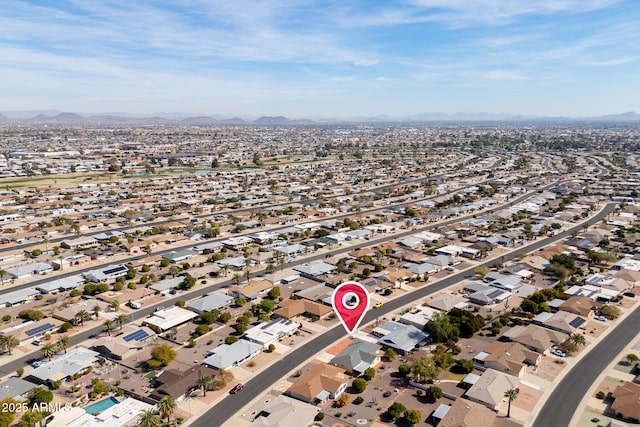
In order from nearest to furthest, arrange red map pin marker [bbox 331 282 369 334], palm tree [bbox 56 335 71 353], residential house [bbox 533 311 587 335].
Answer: red map pin marker [bbox 331 282 369 334] → palm tree [bbox 56 335 71 353] → residential house [bbox 533 311 587 335]

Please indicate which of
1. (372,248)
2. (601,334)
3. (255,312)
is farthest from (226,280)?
(601,334)

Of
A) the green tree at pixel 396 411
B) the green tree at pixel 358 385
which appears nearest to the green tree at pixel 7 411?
the green tree at pixel 358 385

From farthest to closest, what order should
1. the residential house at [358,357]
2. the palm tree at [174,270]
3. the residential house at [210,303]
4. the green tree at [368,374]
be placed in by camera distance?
1. the palm tree at [174,270]
2. the residential house at [210,303]
3. the residential house at [358,357]
4. the green tree at [368,374]

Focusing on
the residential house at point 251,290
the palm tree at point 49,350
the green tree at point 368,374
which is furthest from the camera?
the residential house at point 251,290

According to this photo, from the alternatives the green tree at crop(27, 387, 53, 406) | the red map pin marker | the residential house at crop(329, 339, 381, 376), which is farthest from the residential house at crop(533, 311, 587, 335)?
the green tree at crop(27, 387, 53, 406)

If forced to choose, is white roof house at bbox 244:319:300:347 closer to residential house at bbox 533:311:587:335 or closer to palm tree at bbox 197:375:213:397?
palm tree at bbox 197:375:213:397

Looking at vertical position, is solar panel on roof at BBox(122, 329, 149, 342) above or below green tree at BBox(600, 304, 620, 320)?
below

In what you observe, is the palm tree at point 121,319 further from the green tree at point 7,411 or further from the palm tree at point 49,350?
the green tree at point 7,411

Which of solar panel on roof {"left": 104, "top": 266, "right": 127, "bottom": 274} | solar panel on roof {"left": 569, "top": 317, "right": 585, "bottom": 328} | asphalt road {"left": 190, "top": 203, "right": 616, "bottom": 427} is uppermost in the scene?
solar panel on roof {"left": 104, "top": 266, "right": 127, "bottom": 274}
